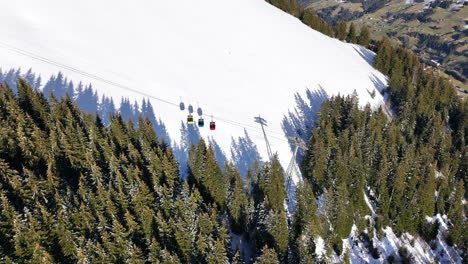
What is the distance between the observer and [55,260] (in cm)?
3303

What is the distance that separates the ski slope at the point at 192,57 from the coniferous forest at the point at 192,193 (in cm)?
1406

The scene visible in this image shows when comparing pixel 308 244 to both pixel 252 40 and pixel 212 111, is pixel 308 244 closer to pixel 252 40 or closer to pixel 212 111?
pixel 212 111

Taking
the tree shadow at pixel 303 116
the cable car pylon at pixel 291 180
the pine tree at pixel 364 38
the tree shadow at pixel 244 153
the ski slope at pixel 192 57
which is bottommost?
the cable car pylon at pixel 291 180

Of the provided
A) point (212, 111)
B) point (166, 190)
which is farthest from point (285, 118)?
point (166, 190)

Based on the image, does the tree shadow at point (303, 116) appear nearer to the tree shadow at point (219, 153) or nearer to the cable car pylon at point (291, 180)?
the cable car pylon at point (291, 180)

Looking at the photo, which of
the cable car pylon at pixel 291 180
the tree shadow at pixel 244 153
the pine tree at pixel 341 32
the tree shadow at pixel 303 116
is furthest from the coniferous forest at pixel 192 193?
the pine tree at pixel 341 32

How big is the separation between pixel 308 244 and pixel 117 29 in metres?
87.7

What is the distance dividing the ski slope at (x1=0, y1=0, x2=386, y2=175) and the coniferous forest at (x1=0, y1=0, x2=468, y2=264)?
1406 centimetres

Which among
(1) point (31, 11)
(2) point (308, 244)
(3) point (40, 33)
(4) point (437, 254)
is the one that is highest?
(1) point (31, 11)

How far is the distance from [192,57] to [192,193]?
6169 centimetres

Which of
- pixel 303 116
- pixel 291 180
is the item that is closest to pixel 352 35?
pixel 303 116

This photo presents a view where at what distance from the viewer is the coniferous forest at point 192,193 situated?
35.3 meters

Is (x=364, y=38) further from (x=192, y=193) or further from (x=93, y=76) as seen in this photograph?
(x=192, y=193)

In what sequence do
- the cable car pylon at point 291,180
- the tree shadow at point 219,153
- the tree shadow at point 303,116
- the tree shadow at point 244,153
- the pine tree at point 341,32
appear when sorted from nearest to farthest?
the cable car pylon at point 291,180 < the tree shadow at point 219,153 < the tree shadow at point 244,153 < the tree shadow at point 303,116 < the pine tree at point 341,32
